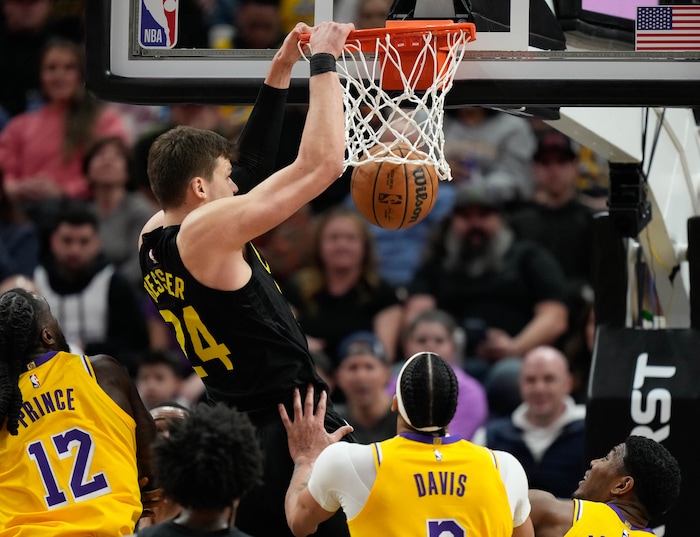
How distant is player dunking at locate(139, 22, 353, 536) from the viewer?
4.64m

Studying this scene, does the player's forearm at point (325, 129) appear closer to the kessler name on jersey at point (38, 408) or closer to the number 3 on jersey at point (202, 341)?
the number 3 on jersey at point (202, 341)

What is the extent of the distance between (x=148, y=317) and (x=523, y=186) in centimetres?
297

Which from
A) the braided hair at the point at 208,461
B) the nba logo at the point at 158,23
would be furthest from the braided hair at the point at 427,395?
the nba logo at the point at 158,23

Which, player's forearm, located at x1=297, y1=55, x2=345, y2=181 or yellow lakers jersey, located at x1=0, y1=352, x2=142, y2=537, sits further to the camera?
yellow lakers jersey, located at x1=0, y1=352, x2=142, y2=537

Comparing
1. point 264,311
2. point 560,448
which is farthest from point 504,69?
point 560,448

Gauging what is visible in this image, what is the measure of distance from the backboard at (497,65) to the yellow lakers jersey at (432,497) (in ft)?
5.02

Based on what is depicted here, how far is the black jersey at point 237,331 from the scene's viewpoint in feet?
15.7

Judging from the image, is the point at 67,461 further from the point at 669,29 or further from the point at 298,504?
the point at 669,29

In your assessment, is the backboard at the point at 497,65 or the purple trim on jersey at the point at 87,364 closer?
the purple trim on jersey at the point at 87,364

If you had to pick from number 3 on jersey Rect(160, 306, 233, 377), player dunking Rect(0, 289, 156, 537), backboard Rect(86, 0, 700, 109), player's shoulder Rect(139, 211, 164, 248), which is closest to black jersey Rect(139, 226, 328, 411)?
number 3 on jersey Rect(160, 306, 233, 377)

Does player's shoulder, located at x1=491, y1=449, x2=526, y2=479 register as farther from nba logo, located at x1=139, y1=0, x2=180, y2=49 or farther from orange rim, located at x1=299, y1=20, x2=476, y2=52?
nba logo, located at x1=139, y1=0, x2=180, y2=49

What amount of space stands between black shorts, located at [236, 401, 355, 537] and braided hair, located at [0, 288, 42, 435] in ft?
2.86

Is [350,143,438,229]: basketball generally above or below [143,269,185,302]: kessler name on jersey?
above

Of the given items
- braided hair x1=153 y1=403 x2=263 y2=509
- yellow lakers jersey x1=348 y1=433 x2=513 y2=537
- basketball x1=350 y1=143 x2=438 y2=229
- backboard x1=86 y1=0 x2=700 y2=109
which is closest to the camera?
braided hair x1=153 y1=403 x2=263 y2=509
